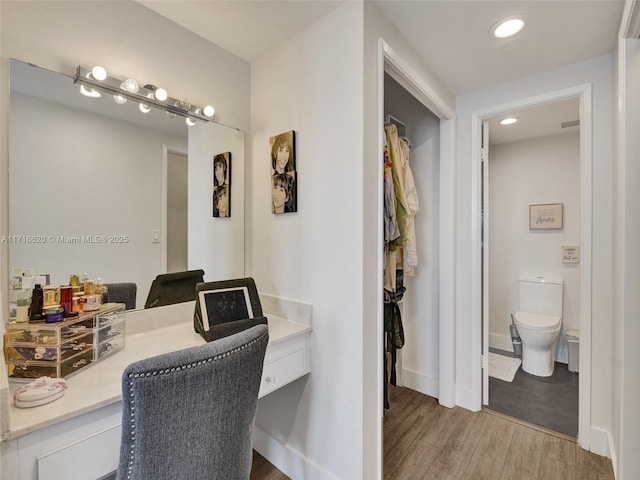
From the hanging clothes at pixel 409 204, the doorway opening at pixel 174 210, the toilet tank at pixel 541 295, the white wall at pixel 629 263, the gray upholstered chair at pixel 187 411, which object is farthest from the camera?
the toilet tank at pixel 541 295

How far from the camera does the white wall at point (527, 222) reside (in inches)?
118

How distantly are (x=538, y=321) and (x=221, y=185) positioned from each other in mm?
3048

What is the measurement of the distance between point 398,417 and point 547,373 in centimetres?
164

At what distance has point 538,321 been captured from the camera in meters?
2.80

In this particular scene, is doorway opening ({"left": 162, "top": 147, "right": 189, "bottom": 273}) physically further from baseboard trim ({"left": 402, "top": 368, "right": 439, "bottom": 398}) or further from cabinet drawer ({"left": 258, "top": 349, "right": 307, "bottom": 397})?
baseboard trim ({"left": 402, "top": 368, "right": 439, "bottom": 398})

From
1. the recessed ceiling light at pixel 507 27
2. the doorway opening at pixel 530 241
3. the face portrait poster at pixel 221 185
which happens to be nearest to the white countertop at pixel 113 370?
the face portrait poster at pixel 221 185

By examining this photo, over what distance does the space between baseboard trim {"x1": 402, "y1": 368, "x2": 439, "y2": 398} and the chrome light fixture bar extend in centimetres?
249

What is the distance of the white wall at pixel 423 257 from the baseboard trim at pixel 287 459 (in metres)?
1.32

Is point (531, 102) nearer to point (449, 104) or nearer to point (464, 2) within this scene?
point (449, 104)

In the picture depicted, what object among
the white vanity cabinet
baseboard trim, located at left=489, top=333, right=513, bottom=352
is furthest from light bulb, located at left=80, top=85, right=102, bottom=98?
baseboard trim, located at left=489, top=333, right=513, bottom=352

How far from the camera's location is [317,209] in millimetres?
1521

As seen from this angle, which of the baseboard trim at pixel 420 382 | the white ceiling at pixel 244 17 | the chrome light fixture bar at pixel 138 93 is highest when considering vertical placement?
the white ceiling at pixel 244 17

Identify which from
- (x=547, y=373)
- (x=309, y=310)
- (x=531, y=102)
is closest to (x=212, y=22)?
(x=309, y=310)

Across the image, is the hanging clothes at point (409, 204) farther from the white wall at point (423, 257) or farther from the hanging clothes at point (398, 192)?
the white wall at point (423, 257)
